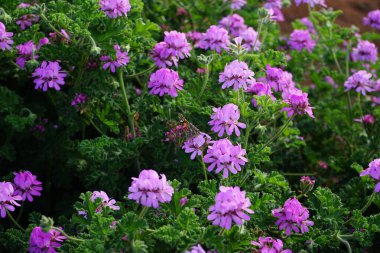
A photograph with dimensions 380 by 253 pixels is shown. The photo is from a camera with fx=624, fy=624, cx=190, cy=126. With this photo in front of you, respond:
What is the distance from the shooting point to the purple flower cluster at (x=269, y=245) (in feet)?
7.77

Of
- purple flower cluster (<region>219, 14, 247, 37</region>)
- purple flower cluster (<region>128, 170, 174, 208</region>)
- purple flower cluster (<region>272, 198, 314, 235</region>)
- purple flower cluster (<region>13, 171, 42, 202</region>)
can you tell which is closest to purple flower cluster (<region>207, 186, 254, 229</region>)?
purple flower cluster (<region>128, 170, 174, 208</region>)

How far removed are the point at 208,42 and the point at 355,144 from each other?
4.02ft

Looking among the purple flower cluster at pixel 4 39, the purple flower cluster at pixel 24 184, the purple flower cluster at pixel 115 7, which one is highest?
the purple flower cluster at pixel 115 7

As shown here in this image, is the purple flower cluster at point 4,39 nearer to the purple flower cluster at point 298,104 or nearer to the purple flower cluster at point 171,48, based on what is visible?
the purple flower cluster at point 171,48

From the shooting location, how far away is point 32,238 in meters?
2.40

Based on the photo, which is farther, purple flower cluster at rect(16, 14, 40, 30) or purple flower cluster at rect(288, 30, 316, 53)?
purple flower cluster at rect(288, 30, 316, 53)

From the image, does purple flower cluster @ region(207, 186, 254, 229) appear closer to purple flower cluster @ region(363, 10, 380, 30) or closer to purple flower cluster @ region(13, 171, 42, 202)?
purple flower cluster @ region(13, 171, 42, 202)

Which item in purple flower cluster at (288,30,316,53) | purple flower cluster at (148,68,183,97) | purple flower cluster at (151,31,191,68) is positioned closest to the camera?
purple flower cluster at (148,68,183,97)

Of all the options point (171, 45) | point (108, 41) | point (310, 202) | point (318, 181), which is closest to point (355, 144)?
point (318, 181)

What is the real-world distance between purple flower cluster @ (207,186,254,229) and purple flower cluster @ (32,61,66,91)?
3.74ft

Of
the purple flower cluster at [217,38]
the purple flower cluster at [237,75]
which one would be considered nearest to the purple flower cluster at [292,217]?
the purple flower cluster at [237,75]

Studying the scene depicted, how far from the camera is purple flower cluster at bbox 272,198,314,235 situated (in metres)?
2.48

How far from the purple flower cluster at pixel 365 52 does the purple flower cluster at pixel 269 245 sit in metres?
1.78

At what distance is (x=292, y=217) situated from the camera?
2480mm
